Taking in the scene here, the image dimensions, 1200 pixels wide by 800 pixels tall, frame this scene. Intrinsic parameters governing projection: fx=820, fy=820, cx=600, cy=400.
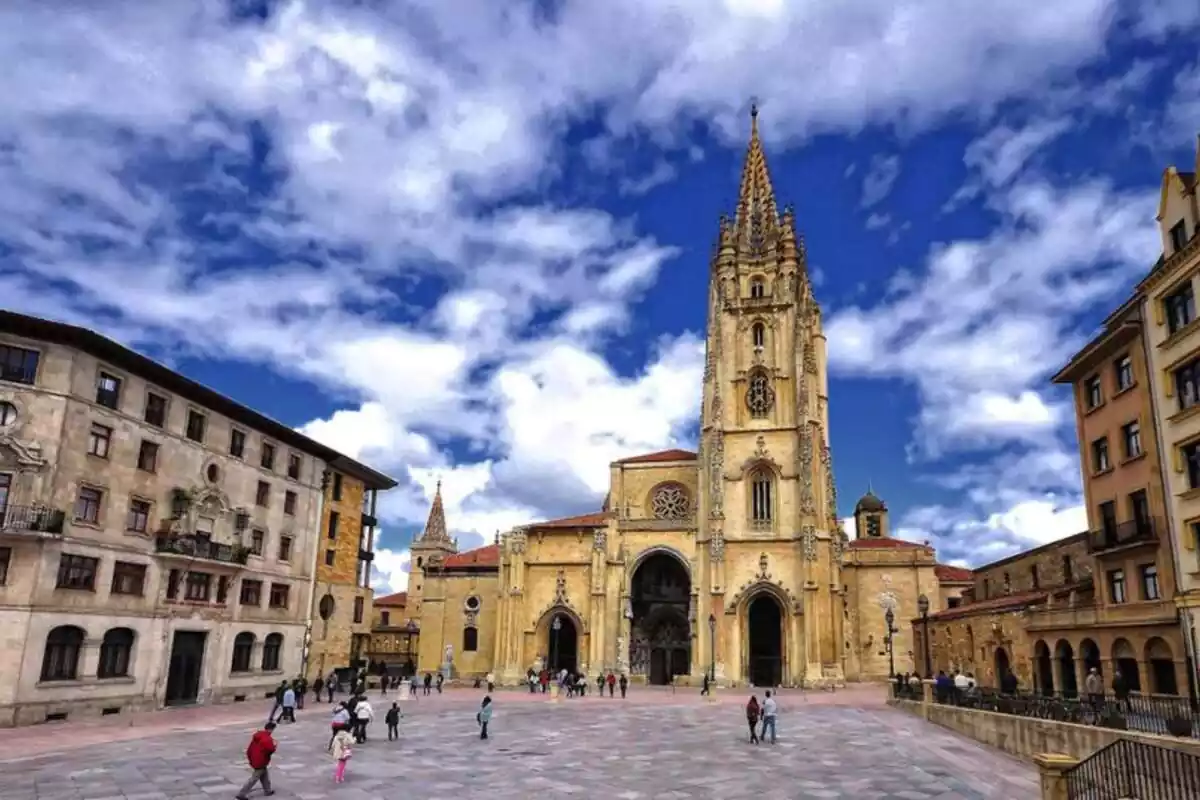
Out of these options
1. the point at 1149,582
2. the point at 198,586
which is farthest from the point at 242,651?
the point at 1149,582


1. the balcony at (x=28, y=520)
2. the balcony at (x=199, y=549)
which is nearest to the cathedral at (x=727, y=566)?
the balcony at (x=199, y=549)

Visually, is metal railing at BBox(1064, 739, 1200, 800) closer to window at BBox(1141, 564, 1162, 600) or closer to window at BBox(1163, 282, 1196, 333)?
window at BBox(1141, 564, 1162, 600)

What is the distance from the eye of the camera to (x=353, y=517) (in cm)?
4703

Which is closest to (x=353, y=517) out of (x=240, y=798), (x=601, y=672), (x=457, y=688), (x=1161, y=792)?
(x=457, y=688)

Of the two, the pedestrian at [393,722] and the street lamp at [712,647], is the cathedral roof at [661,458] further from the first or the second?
the pedestrian at [393,722]

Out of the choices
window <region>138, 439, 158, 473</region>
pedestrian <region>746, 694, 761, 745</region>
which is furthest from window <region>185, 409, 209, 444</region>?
pedestrian <region>746, 694, 761, 745</region>

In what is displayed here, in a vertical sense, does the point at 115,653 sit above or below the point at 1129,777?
above

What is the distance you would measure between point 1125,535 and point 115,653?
35.2 m

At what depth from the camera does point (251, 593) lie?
3797 centimetres

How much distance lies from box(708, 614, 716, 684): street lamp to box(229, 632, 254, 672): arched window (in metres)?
25.6

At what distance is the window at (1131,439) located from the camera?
26667 millimetres

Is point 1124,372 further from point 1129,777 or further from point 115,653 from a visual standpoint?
point 115,653

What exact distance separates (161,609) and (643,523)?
31.9 metres

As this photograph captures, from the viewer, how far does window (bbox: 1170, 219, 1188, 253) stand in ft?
81.0
